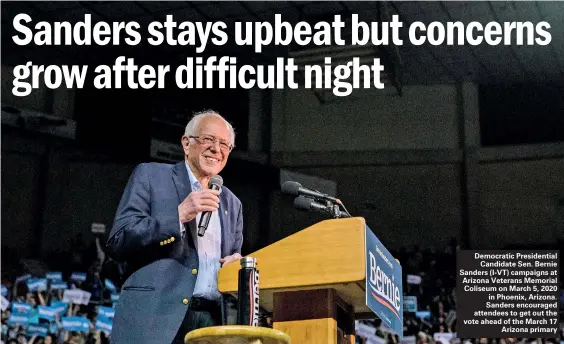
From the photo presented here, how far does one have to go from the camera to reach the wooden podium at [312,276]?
1.51 meters

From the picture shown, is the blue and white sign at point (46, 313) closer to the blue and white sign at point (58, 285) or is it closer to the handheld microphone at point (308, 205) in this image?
the blue and white sign at point (58, 285)

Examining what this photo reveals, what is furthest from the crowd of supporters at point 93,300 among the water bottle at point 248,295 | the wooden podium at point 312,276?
the water bottle at point 248,295

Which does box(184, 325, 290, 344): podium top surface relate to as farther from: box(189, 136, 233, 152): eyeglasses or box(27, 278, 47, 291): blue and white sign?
box(27, 278, 47, 291): blue and white sign

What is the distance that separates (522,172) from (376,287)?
7.43 m

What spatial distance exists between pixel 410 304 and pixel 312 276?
6.21 meters

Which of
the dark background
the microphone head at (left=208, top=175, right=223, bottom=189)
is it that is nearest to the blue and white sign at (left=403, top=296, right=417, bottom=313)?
the dark background

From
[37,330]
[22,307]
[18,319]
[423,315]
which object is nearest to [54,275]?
[22,307]

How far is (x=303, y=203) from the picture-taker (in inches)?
68.7

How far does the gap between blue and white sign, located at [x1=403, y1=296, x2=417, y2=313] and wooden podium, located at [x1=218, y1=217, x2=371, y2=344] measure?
19.7 ft

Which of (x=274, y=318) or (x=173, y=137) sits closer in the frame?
(x=274, y=318)

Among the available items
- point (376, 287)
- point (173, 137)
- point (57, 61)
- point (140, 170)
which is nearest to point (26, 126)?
point (173, 137)

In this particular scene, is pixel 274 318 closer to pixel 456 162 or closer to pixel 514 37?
pixel 514 37

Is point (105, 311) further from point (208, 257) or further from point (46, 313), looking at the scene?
point (208, 257)

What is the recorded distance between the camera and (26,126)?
809cm
